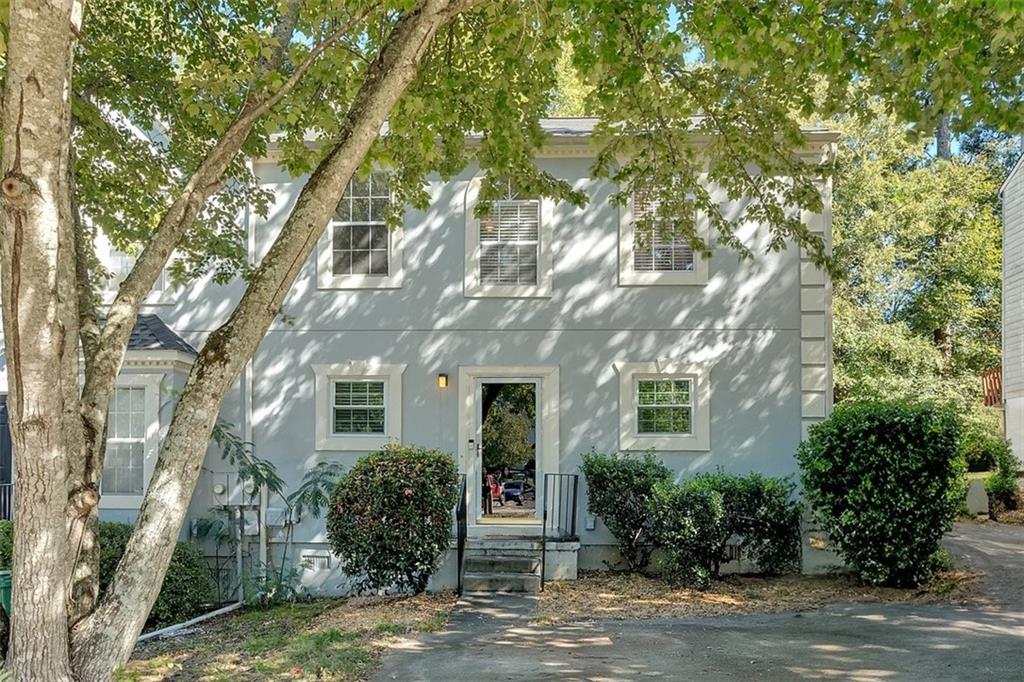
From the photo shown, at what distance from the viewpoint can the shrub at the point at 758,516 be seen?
10586 millimetres

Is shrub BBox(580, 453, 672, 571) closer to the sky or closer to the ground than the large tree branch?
closer to the ground

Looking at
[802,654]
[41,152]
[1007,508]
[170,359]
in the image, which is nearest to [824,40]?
[802,654]

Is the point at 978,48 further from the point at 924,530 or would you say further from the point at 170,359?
the point at 170,359

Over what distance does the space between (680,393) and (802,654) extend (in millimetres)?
5011

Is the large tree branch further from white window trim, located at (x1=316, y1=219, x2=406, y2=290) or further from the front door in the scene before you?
the front door

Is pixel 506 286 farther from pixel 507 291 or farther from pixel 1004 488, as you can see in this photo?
pixel 1004 488

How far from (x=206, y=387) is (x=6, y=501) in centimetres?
823

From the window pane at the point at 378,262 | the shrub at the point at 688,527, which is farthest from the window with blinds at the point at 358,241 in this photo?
the shrub at the point at 688,527

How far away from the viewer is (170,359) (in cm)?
1130

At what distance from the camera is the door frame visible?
11.9 metres

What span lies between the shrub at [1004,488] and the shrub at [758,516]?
7201mm

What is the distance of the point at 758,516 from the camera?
1067cm

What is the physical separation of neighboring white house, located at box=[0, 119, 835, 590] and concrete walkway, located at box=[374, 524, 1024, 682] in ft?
9.53

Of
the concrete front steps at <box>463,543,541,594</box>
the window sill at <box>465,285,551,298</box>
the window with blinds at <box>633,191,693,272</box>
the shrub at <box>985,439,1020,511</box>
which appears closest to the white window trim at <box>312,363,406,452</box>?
the window sill at <box>465,285,551,298</box>
